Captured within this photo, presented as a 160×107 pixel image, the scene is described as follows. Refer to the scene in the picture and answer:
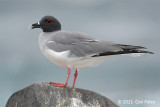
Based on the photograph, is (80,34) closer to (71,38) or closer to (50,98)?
(71,38)

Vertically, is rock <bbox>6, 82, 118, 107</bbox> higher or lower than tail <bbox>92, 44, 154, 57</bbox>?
lower

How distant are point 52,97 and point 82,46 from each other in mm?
1963

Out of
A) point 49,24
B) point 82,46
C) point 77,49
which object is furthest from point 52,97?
point 49,24

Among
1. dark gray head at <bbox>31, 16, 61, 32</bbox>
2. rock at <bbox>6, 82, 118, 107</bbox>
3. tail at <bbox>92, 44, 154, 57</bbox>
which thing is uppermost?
dark gray head at <bbox>31, 16, 61, 32</bbox>

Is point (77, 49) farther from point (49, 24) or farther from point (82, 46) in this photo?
point (49, 24)

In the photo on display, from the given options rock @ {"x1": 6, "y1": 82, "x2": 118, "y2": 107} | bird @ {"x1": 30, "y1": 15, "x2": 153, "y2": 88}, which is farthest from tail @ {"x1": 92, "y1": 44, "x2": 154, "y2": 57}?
rock @ {"x1": 6, "y1": 82, "x2": 118, "y2": 107}

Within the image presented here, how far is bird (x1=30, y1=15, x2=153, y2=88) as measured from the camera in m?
10.1

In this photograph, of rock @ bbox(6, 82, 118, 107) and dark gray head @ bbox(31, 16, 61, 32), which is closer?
rock @ bbox(6, 82, 118, 107)

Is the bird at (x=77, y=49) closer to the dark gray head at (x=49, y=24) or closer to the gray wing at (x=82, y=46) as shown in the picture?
the gray wing at (x=82, y=46)

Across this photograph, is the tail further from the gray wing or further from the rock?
the rock

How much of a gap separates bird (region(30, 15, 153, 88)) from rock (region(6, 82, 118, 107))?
0.28 metres

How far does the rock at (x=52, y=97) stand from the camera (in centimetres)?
1060

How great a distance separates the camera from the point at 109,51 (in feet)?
33.1

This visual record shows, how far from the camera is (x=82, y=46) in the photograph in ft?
34.2
